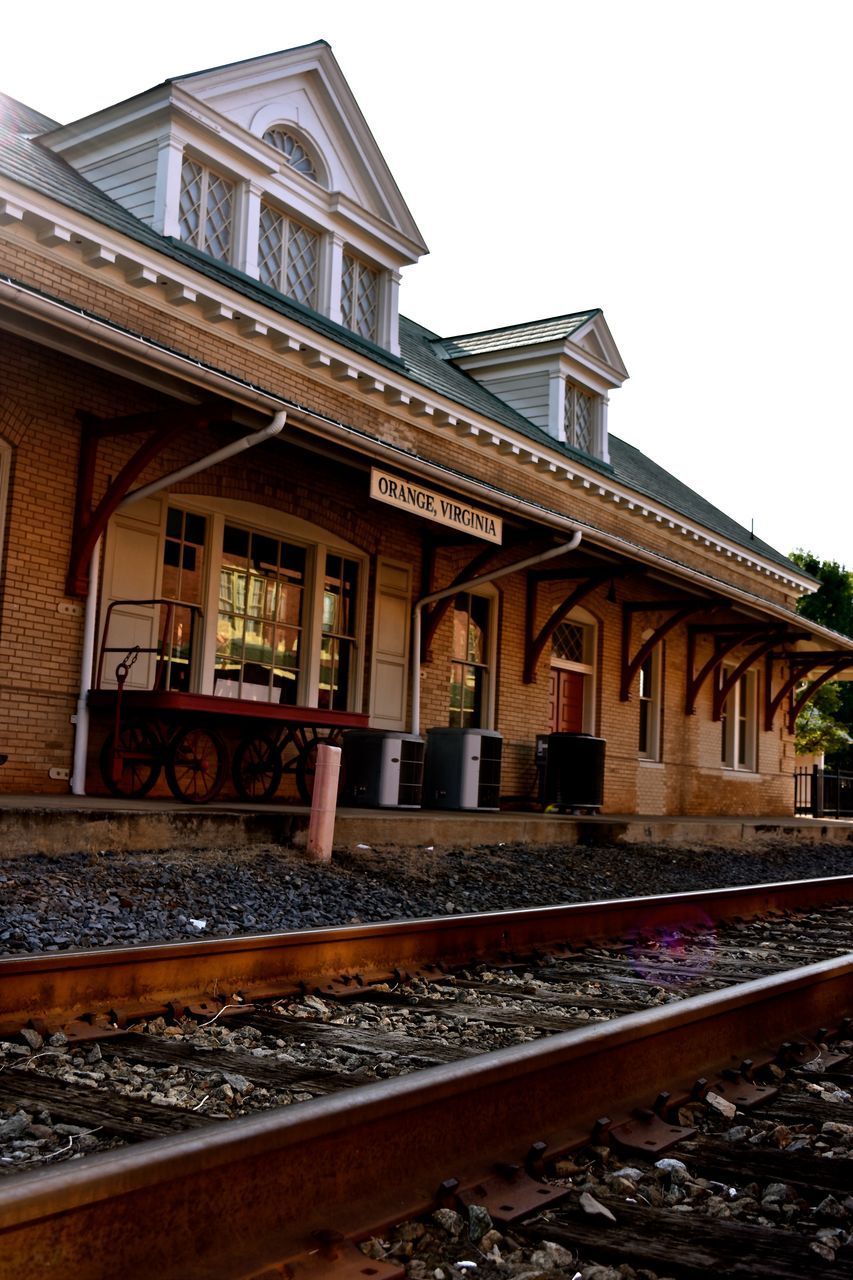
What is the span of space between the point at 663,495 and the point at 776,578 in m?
3.13

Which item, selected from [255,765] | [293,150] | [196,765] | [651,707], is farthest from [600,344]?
[196,765]

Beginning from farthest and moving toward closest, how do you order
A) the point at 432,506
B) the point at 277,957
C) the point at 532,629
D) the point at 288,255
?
1. the point at 532,629
2. the point at 288,255
3. the point at 432,506
4. the point at 277,957

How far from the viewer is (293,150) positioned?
14312mm

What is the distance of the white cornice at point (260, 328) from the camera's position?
32.8ft

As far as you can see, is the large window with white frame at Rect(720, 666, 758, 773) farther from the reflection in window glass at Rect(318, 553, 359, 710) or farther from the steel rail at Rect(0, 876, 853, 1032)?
the steel rail at Rect(0, 876, 853, 1032)

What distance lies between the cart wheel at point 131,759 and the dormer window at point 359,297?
6519mm

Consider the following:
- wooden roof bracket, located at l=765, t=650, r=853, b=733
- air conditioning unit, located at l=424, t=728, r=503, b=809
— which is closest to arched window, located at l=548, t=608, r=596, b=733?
air conditioning unit, located at l=424, t=728, r=503, b=809

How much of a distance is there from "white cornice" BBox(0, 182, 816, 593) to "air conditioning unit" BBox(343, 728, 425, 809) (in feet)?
12.5

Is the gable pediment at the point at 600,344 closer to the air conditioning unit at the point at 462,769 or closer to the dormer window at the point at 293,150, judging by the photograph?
the dormer window at the point at 293,150

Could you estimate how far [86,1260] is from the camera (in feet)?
6.33

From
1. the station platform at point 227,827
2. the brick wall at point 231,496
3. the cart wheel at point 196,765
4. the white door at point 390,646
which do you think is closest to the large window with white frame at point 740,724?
the brick wall at point 231,496

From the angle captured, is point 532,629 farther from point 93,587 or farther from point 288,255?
point 93,587

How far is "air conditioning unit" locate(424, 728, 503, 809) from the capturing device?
45.6 ft

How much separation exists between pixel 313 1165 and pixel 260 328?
10.4m
